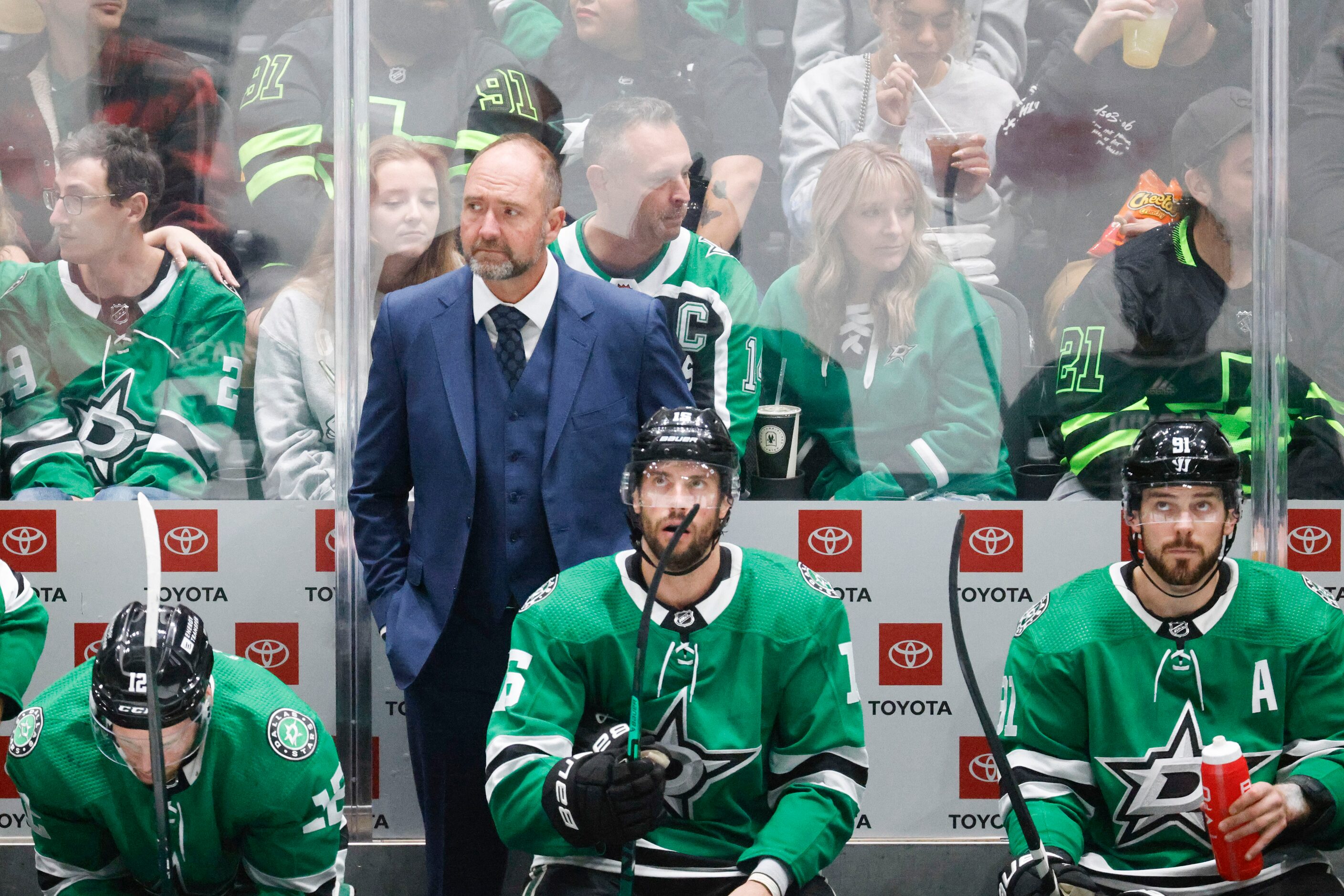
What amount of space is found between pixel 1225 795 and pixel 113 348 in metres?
2.59

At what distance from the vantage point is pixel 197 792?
2.56m

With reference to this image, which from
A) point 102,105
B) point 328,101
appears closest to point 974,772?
point 328,101

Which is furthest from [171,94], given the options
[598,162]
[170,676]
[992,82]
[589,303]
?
[992,82]

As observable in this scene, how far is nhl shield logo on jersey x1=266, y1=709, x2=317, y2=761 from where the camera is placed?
8.44 ft

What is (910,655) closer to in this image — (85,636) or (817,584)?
(817,584)

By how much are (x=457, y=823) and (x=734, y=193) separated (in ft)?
→ 5.11

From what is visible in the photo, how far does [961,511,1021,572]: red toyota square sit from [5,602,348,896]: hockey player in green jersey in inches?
59.6

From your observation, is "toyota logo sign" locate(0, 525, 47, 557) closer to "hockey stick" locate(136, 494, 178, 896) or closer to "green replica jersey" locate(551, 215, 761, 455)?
"hockey stick" locate(136, 494, 178, 896)

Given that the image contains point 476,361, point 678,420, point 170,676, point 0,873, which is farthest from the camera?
point 0,873

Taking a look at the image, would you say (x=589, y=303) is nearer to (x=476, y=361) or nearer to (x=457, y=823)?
(x=476, y=361)

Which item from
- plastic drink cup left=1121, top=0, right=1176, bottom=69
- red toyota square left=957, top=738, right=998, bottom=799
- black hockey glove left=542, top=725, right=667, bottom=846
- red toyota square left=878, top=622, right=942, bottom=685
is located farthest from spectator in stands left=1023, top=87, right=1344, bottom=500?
black hockey glove left=542, top=725, right=667, bottom=846

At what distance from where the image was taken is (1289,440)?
137 inches

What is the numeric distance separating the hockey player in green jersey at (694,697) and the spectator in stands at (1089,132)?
4.53ft

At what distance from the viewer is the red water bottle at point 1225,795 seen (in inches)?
95.0
